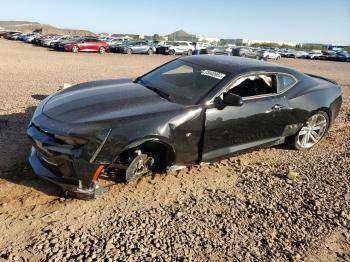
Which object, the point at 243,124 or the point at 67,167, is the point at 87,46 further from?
the point at 67,167

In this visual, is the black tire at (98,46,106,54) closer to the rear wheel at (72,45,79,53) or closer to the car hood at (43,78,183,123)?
the rear wheel at (72,45,79,53)

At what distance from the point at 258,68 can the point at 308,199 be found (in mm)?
1950

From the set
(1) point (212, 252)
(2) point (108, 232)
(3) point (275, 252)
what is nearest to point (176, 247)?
(1) point (212, 252)

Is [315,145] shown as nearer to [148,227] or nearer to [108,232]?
[148,227]

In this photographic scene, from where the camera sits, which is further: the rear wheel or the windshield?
the rear wheel

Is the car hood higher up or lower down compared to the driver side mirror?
lower down

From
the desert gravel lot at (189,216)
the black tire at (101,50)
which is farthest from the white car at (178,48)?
the desert gravel lot at (189,216)

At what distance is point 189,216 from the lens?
12.2 ft

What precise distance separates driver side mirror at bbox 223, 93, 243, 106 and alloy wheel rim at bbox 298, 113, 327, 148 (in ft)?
6.28

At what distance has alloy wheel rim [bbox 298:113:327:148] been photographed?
224 inches

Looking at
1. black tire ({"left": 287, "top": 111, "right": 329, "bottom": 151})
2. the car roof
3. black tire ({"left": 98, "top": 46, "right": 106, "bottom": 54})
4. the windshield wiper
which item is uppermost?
the car roof

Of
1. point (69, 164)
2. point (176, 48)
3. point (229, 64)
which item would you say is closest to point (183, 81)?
point (229, 64)

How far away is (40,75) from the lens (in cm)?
1242

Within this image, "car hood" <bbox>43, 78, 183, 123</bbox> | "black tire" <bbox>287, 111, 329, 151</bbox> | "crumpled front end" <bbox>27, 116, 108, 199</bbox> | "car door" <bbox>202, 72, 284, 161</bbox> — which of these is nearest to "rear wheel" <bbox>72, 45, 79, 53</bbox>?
"car hood" <bbox>43, 78, 183, 123</bbox>
